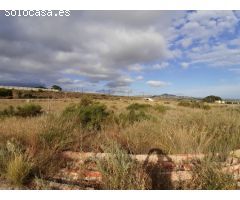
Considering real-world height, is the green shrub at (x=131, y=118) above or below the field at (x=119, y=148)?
above

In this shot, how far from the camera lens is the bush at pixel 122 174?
156 inches

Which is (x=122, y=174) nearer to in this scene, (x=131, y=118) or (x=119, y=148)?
(x=119, y=148)

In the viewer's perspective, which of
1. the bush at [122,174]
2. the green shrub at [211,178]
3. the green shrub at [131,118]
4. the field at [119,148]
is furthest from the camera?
the green shrub at [131,118]

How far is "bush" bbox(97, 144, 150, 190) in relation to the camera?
397 cm

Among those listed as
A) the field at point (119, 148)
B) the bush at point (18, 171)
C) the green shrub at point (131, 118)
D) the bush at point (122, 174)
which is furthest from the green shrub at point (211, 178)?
the green shrub at point (131, 118)

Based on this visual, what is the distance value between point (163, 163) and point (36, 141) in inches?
97.8

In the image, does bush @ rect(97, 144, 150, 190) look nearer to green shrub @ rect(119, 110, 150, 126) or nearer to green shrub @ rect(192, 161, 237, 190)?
green shrub @ rect(192, 161, 237, 190)

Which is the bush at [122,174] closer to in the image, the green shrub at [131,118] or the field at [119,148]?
the field at [119,148]

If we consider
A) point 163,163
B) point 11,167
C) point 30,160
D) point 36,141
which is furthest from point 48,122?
point 163,163

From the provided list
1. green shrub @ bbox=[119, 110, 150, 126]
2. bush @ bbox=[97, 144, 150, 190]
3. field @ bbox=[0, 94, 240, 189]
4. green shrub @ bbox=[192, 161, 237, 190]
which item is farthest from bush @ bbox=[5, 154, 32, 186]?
green shrub @ bbox=[119, 110, 150, 126]

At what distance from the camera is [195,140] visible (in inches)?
231

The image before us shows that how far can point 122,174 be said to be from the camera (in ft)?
13.6

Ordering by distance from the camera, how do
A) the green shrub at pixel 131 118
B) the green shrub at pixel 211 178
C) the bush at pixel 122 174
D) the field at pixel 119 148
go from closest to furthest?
the bush at pixel 122 174
the green shrub at pixel 211 178
the field at pixel 119 148
the green shrub at pixel 131 118
